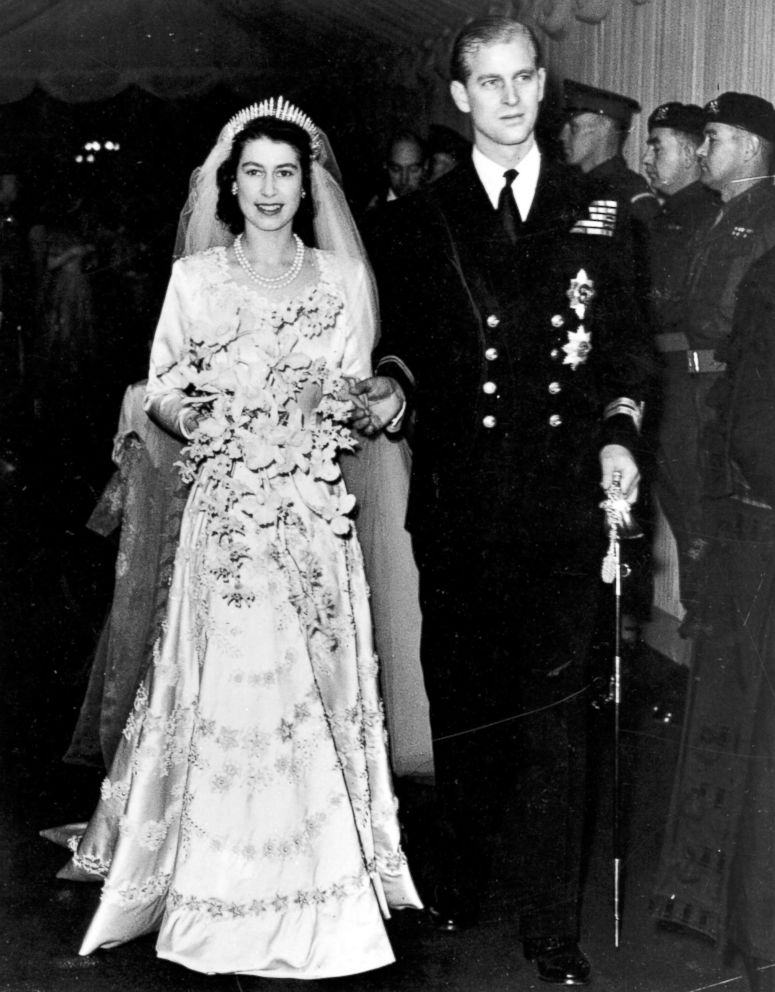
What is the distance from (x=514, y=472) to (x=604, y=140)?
91 cm

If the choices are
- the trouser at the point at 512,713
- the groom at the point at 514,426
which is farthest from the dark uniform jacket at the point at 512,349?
the trouser at the point at 512,713

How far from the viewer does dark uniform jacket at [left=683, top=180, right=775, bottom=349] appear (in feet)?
10.0

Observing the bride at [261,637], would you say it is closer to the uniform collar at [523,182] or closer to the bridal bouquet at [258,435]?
the bridal bouquet at [258,435]

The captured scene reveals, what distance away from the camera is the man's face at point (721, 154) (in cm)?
305

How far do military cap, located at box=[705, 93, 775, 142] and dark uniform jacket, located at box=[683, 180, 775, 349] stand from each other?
137 millimetres

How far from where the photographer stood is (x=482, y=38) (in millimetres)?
2992

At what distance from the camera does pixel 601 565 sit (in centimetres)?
304

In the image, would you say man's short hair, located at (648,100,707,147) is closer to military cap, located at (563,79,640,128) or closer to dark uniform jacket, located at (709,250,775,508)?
military cap, located at (563,79,640,128)

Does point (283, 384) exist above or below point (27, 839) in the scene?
above

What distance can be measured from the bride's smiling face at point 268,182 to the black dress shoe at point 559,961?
1980 mm

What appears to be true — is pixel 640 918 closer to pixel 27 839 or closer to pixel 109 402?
pixel 27 839

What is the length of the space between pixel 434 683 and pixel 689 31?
186 cm

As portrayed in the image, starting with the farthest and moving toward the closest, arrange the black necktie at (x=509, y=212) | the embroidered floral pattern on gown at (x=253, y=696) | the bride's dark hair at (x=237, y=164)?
the black necktie at (x=509, y=212), the bride's dark hair at (x=237, y=164), the embroidered floral pattern on gown at (x=253, y=696)

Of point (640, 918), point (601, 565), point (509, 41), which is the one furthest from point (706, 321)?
point (640, 918)
